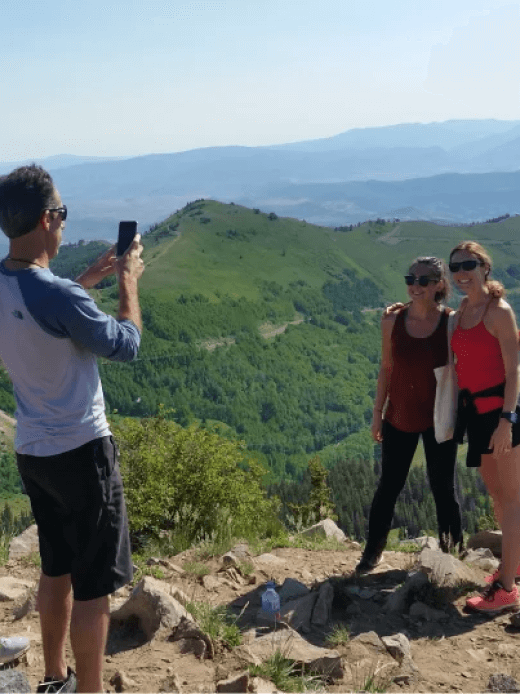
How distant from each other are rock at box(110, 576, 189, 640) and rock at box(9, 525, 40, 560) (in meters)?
2.78

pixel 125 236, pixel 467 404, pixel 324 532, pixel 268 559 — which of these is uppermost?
pixel 125 236

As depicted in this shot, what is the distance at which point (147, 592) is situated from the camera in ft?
17.6

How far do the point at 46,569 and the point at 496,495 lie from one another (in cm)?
A: 386

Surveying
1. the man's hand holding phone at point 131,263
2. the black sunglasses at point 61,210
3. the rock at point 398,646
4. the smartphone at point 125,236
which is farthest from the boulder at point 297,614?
the black sunglasses at point 61,210

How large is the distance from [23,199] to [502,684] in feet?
13.5

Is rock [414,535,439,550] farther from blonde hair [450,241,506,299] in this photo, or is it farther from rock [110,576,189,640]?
rock [110,576,189,640]

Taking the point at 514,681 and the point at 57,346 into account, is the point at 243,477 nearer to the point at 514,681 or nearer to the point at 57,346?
the point at 514,681

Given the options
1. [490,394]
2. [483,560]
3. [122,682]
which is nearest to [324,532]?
[483,560]

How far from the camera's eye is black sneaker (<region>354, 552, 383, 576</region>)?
677 cm

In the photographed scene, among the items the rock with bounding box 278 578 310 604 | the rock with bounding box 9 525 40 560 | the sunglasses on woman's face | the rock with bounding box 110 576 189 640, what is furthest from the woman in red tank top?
the rock with bounding box 9 525 40 560

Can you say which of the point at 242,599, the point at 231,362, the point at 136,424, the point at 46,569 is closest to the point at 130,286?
the point at 46,569

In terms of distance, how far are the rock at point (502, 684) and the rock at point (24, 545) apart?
507 cm

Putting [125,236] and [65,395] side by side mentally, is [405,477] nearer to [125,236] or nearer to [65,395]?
[125,236]

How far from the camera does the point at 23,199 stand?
3588 mm
